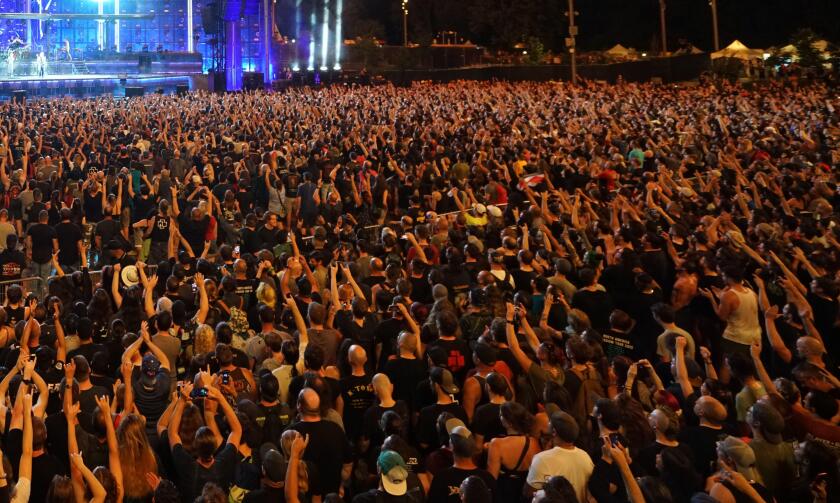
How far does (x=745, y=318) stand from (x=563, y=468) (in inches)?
146

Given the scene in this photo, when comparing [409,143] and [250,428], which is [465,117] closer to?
[409,143]

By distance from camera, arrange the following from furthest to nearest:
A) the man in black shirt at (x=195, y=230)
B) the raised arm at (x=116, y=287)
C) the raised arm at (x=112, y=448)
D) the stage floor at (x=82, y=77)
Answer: the stage floor at (x=82, y=77) → the man in black shirt at (x=195, y=230) → the raised arm at (x=116, y=287) → the raised arm at (x=112, y=448)

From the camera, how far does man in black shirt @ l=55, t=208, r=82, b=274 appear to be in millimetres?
11867

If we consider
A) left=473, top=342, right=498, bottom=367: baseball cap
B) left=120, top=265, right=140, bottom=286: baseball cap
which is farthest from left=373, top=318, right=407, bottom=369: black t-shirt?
left=120, top=265, right=140, bottom=286: baseball cap

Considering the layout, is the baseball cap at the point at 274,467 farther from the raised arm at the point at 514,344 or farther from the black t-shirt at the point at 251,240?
the black t-shirt at the point at 251,240

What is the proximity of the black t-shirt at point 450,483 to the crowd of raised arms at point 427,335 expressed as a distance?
1 centimetres

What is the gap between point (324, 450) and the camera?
5.57m

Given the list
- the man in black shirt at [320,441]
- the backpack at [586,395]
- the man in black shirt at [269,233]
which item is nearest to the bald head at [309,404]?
the man in black shirt at [320,441]

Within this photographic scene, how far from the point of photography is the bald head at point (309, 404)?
5.56 meters

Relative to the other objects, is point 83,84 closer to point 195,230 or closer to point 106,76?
point 106,76

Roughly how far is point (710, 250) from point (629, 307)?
1820 millimetres

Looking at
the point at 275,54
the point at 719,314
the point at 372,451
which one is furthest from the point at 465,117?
the point at 275,54

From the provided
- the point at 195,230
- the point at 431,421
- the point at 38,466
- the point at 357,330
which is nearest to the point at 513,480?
the point at 431,421

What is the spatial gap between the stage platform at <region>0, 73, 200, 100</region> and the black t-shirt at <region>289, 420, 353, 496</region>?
39.9 m
